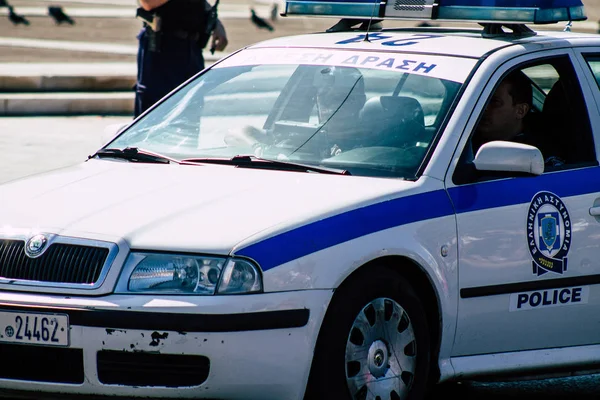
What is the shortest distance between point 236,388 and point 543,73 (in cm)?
241

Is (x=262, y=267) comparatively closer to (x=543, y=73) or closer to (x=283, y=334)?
(x=283, y=334)

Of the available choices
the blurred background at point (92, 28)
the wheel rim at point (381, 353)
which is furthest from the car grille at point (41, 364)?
the blurred background at point (92, 28)

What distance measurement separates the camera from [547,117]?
5.89 meters

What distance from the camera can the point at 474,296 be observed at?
496 cm

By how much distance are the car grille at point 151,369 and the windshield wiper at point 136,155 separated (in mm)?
1276

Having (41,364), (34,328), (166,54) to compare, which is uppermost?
(34,328)

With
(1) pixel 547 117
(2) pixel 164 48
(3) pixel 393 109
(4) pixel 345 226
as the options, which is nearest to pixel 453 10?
(1) pixel 547 117

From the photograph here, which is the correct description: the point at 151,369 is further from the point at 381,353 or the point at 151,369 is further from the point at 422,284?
the point at 422,284

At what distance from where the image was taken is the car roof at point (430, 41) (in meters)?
5.54

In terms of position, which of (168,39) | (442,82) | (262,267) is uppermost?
(442,82)

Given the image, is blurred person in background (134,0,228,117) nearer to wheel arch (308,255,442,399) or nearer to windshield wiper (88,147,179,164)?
windshield wiper (88,147,179,164)

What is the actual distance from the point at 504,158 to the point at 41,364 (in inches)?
72.0

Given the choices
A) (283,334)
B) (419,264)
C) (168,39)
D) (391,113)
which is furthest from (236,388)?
(168,39)

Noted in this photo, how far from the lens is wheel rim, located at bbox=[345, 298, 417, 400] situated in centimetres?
454
